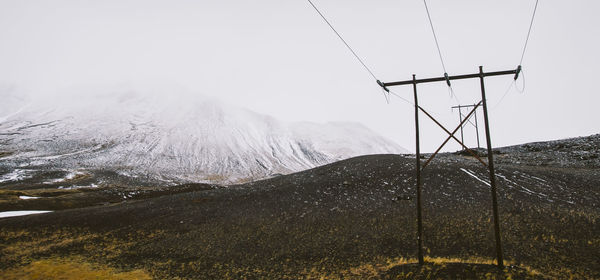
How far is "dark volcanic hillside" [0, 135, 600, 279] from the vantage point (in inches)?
823

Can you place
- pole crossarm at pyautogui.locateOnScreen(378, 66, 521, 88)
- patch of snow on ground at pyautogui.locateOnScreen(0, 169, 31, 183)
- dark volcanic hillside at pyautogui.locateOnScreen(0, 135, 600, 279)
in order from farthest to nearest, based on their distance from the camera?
patch of snow on ground at pyautogui.locateOnScreen(0, 169, 31, 183) → dark volcanic hillside at pyautogui.locateOnScreen(0, 135, 600, 279) → pole crossarm at pyautogui.locateOnScreen(378, 66, 521, 88)

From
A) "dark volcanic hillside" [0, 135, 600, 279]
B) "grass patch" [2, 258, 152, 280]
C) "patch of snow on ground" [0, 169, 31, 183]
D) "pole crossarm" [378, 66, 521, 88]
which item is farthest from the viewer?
"patch of snow on ground" [0, 169, 31, 183]

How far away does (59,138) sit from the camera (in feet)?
595

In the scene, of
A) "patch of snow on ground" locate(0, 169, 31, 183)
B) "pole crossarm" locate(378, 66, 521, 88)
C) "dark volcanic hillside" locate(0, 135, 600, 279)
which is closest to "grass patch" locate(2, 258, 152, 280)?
"dark volcanic hillside" locate(0, 135, 600, 279)

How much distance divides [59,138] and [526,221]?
22600 cm

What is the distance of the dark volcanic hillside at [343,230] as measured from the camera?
20.9m

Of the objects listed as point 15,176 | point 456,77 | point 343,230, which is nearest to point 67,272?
point 343,230

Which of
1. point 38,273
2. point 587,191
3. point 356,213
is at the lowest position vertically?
point 38,273

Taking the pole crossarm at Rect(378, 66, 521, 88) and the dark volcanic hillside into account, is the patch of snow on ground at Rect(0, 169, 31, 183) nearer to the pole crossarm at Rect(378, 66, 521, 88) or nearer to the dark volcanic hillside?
the dark volcanic hillside

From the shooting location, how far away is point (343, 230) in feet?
93.6

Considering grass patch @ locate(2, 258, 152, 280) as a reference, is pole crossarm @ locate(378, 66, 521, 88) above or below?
above

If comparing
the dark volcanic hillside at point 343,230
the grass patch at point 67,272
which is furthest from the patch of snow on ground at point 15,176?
the grass patch at point 67,272

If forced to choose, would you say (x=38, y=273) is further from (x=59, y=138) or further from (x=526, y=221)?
(x=59, y=138)

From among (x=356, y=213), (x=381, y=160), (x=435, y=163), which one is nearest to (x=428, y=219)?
(x=356, y=213)
